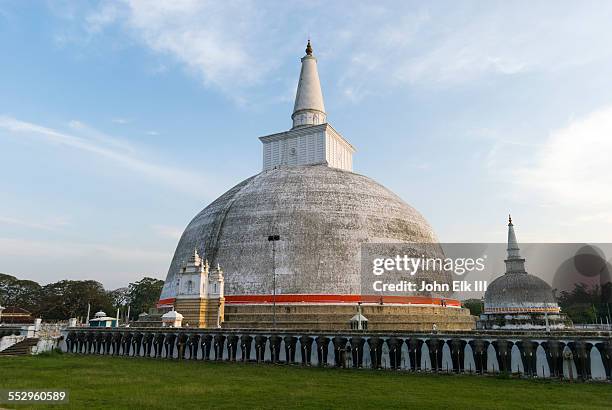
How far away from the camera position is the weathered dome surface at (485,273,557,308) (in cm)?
4541

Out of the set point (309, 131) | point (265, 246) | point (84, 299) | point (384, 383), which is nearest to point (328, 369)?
point (384, 383)

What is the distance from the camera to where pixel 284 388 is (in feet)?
62.1

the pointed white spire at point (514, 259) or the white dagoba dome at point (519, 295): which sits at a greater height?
the pointed white spire at point (514, 259)

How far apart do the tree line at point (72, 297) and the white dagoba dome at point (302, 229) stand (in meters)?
38.5

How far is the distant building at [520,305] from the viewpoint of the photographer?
146 feet

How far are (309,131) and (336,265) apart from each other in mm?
18268

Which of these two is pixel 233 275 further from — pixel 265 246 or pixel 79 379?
pixel 79 379

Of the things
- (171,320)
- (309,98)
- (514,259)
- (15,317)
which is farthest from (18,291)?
(514,259)

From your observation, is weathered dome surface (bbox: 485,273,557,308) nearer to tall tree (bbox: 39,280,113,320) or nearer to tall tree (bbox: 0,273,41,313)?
tall tree (bbox: 39,280,113,320)

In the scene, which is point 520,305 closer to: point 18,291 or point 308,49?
point 308,49

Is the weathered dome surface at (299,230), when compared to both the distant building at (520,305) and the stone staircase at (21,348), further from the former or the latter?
the stone staircase at (21,348)

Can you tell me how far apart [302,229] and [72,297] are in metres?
52.9

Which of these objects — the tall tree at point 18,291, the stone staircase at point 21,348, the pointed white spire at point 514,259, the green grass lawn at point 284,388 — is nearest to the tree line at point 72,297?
the tall tree at point 18,291

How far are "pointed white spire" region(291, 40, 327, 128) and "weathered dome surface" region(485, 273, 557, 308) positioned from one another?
25399mm
